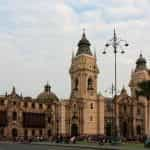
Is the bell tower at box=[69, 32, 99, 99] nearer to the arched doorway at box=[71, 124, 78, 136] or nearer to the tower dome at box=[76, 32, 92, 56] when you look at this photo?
the tower dome at box=[76, 32, 92, 56]

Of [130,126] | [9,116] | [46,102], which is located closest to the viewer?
[9,116]

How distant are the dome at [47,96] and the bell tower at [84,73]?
23.3 ft

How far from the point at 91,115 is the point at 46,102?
448 inches

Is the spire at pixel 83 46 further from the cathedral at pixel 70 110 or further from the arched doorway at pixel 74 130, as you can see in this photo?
the arched doorway at pixel 74 130

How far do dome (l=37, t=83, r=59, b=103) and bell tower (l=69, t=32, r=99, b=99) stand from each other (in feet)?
23.3

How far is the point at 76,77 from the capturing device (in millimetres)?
107062

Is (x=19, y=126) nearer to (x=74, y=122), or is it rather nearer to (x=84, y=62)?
(x=74, y=122)

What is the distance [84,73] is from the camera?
104438mm

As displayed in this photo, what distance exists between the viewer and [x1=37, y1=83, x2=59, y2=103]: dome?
111 m

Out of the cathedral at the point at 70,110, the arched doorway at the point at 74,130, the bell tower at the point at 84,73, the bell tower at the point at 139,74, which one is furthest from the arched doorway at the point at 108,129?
the bell tower at the point at 139,74

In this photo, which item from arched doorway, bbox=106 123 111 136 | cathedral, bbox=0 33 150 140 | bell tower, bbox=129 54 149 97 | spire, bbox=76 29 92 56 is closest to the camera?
cathedral, bbox=0 33 150 140

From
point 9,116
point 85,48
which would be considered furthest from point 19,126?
point 85,48

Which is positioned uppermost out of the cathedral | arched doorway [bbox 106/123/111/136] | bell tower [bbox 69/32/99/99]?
bell tower [bbox 69/32/99/99]

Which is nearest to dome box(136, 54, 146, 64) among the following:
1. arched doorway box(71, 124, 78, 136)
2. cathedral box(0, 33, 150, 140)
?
cathedral box(0, 33, 150, 140)
